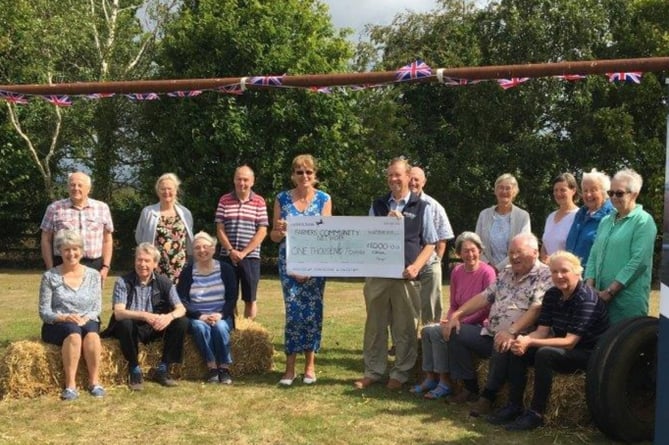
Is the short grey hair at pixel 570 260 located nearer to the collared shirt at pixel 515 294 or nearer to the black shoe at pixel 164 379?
the collared shirt at pixel 515 294

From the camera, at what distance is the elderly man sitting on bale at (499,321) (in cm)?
519

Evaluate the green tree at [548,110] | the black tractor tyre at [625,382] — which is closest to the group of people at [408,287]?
the black tractor tyre at [625,382]

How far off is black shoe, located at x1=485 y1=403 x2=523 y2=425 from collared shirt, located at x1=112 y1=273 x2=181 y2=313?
2.73 m

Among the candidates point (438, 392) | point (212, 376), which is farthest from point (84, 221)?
point (438, 392)

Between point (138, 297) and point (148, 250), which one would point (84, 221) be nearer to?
point (148, 250)

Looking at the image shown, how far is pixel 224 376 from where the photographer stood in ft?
20.4

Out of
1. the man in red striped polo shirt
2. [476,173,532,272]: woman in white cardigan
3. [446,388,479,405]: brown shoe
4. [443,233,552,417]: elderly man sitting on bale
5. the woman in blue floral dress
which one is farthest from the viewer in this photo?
the man in red striped polo shirt

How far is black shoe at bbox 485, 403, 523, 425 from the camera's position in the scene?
16.5 ft

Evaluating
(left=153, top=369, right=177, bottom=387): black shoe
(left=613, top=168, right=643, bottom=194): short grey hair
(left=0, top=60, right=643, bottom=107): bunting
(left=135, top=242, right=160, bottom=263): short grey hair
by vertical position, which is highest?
(left=0, top=60, right=643, bottom=107): bunting

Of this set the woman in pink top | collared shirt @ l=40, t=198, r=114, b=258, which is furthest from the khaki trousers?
collared shirt @ l=40, t=198, r=114, b=258

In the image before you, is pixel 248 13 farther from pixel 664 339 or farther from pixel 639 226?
pixel 664 339

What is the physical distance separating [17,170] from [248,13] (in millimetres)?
6983

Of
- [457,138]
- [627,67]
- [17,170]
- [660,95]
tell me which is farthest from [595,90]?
[17,170]

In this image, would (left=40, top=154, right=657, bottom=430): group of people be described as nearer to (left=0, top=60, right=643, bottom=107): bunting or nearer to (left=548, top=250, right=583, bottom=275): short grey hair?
(left=548, top=250, right=583, bottom=275): short grey hair
